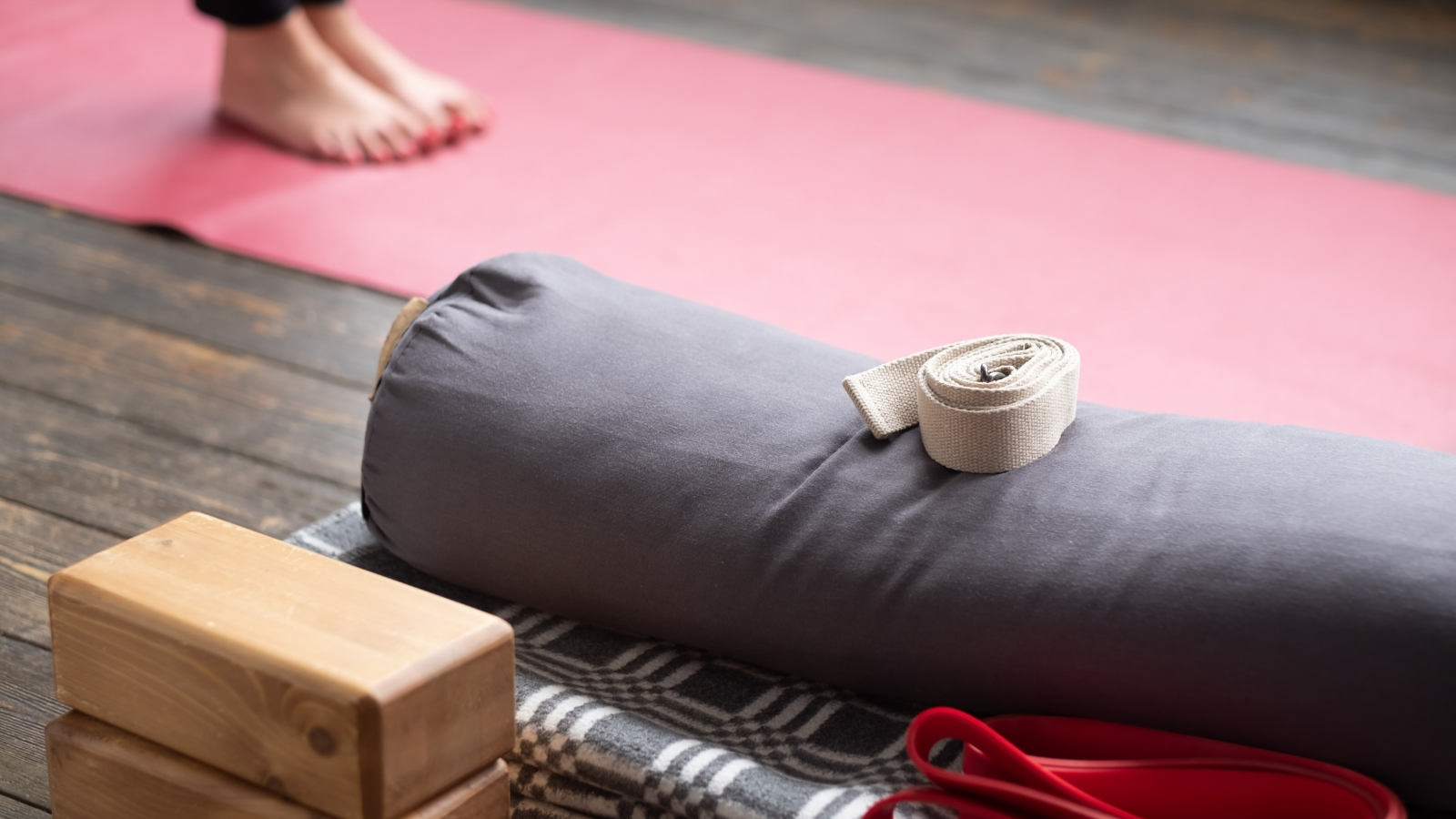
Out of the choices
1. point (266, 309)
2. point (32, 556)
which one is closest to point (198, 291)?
point (266, 309)

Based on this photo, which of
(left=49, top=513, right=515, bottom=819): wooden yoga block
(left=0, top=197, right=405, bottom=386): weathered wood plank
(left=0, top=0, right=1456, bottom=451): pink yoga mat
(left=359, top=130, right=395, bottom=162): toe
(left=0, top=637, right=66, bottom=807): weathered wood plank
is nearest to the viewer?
(left=49, top=513, right=515, bottom=819): wooden yoga block

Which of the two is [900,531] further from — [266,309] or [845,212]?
[845,212]

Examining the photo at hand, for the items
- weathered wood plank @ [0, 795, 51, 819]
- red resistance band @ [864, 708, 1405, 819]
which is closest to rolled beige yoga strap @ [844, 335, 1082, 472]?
red resistance band @ [864, 708, 1405, 819]

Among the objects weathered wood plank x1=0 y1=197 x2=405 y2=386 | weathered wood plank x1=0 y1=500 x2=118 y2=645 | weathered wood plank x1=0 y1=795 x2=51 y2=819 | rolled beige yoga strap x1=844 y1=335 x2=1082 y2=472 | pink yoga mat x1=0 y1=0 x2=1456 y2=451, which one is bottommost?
weathered wood plank x1=0 y1=795 x2=51 y2=819

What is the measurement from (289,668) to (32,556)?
0.57 metres

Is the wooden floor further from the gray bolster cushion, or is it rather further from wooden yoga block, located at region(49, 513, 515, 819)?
the gray bolster cushion

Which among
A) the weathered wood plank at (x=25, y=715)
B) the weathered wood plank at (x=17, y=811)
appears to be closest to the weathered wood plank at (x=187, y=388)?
the weathered wood plank at (x=25, y=715)

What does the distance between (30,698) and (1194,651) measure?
2.50 ft

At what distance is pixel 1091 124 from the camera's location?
241 cm

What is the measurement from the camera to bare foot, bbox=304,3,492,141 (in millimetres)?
2117

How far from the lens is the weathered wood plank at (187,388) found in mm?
1311

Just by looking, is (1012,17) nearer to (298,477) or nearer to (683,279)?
(683,279)

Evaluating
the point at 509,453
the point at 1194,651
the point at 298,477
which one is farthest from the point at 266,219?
the point at 1194,651

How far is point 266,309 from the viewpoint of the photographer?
1587 millimetres
